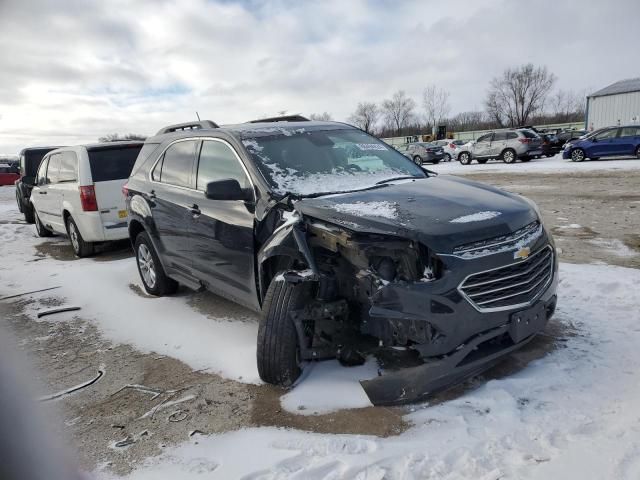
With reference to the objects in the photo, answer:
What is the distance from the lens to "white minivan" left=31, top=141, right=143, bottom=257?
7629 mm

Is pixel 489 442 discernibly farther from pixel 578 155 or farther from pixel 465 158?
pixel 465 158

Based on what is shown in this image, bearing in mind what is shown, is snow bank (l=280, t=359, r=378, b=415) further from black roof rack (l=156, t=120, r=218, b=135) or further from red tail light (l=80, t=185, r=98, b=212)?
red tail light (l=80, t=185, r=98, b=212)

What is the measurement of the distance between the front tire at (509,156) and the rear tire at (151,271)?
21401mm

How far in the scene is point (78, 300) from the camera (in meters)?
5.79

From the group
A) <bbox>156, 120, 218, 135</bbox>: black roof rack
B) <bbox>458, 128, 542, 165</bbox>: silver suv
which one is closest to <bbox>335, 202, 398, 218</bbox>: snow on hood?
<bbox>156, 120, 218, 135</bbox>: black roof rack

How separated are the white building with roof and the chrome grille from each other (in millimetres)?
45967

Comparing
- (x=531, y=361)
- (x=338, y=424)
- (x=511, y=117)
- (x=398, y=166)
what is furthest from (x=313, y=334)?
(x=511, y=117)

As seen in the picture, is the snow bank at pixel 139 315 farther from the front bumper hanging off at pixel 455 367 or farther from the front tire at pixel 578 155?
the front tire at pixel 578 155

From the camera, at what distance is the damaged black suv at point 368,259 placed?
2895 millimetres

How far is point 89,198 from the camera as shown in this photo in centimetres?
759

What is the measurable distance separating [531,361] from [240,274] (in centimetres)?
231

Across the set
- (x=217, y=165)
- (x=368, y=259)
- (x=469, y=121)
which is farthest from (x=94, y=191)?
(x=469, y=121)

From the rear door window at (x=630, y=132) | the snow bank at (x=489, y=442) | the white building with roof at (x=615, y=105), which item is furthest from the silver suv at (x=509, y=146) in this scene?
the white building with roof at (x=615, y=105)

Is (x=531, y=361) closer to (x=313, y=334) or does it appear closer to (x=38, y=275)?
(x=313, y=334)
